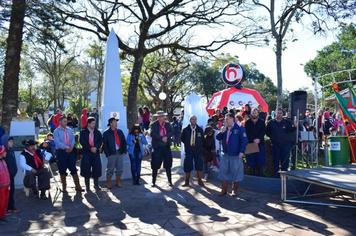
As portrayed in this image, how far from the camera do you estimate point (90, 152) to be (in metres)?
7.31

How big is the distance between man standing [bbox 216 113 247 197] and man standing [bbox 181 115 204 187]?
3.38ft

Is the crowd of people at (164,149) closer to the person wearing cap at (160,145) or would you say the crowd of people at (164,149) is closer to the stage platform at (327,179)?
the person wearing cap at (160,145)

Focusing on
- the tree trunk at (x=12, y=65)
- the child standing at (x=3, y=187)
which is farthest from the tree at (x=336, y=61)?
the child standing at (x=3, y=187)

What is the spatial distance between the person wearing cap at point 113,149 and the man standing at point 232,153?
276cm

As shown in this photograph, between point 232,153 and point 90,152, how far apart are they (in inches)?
139

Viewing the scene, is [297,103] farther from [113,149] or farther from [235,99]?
[235,99]

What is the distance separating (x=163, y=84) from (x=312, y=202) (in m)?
23.6

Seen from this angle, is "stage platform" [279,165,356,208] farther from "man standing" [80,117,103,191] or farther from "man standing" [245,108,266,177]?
"man standing" [80,117,103,191]

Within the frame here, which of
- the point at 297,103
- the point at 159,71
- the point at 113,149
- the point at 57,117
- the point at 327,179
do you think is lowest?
the point at 327,179

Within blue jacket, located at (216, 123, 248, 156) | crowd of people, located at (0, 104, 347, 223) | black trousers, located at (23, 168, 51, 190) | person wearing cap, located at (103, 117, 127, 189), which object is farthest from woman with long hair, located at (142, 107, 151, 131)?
blue jacket, located at (216, 123, 248, 156)

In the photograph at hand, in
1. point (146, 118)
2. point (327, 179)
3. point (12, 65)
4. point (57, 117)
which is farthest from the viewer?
point (146, 118)

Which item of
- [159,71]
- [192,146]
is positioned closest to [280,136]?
[192,146]

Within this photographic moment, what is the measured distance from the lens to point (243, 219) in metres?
5.20

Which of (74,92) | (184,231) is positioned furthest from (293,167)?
(74,92)
